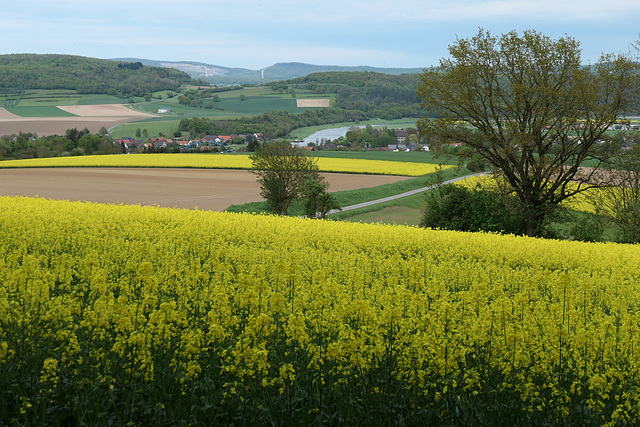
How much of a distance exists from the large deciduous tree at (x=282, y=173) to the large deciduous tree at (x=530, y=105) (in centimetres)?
1000

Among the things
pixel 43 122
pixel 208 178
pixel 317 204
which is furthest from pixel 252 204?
pixel 43 122

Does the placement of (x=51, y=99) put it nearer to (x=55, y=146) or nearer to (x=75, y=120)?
(x=75, y=120)

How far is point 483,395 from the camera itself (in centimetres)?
569

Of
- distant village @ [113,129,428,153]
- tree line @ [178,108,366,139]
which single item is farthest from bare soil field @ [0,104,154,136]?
tree line @ [178,108,366,139]

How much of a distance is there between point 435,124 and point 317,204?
962 centimetres

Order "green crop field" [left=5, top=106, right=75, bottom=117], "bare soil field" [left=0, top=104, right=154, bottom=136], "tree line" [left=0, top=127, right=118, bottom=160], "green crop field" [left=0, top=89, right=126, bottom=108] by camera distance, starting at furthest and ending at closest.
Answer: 1. "green crop field" [left=0, top=89, right=126, bottom=108]
2. "green crop field" [left=5, top=106, right=75, bottom=117]
3. "bare soil field" [left=0, top=104, right=154, bottom=136]
4. "tree line" [left=0, top=127, right=118, bottom=160]

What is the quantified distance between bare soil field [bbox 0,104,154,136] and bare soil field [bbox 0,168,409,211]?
60.2 meters

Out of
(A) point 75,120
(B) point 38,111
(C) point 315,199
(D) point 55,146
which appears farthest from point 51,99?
(C) point 315,199

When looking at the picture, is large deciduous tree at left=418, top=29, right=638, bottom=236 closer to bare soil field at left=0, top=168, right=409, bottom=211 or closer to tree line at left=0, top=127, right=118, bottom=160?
bare soil field at left=0, top=168, right=409, bottom=211

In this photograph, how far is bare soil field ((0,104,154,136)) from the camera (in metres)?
120

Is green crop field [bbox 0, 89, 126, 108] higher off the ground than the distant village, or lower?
higher

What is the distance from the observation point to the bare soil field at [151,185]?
45094mm

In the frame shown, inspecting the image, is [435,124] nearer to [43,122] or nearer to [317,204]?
[317,204]

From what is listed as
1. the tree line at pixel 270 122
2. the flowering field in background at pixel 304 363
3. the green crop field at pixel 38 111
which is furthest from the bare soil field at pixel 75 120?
the flowering field in background at pixel 304 363
